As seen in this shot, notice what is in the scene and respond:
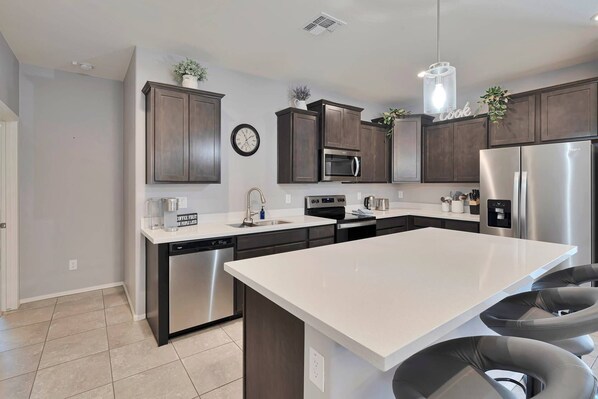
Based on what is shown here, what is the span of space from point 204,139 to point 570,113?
3836 millimetres

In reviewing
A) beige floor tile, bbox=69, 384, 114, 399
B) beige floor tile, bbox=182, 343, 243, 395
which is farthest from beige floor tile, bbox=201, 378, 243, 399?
beige floor tile, bbox=69, 384, 114, 399

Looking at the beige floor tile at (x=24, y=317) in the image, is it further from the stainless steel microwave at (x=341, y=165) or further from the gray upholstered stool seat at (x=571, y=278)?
the gray upholstered stool seat at (x=571, y=278)

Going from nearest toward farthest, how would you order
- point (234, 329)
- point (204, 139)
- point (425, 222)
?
point (234, 329) < point (204, 139) < point (425, 222)

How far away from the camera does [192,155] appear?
300 cm

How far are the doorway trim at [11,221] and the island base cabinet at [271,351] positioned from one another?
3149 millimetres

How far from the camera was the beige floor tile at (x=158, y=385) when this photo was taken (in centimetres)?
196

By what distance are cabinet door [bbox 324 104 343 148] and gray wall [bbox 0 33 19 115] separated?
10.5 ft

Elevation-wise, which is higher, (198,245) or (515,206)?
(515,206)

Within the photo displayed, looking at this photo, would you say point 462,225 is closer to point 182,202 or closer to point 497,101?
point 497,101

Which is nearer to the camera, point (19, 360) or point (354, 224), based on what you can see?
point (19, 360)

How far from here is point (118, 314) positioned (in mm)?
3115

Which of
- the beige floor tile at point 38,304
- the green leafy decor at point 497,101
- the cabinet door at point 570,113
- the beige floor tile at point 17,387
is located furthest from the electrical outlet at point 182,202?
the cabinet door at point 570,113

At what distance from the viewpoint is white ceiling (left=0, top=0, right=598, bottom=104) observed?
2318mm

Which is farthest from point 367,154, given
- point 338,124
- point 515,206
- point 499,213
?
point 515,206
